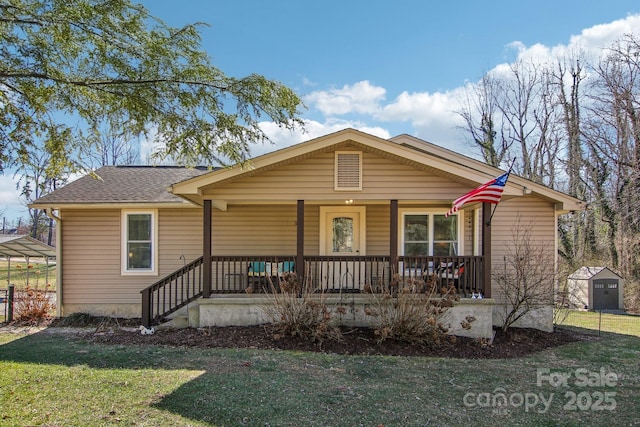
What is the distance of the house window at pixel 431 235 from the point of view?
10.6 meters

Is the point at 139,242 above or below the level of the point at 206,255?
above

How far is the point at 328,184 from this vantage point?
8875mm

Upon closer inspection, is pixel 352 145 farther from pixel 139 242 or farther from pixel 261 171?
pixel 139 242

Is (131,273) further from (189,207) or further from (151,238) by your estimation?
A: (189,207)

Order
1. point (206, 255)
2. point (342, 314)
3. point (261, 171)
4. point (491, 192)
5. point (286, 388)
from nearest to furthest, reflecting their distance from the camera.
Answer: point (286, 388) < point (491, 192) < point (342, 314) < point (261, 171) < point (206, 255)

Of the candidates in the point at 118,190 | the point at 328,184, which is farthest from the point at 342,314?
the point at 118,190

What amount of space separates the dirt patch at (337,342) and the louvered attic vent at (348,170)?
9.35 feet

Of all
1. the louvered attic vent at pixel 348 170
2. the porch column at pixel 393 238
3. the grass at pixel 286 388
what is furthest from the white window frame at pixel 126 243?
the porch column at pixel 393 238

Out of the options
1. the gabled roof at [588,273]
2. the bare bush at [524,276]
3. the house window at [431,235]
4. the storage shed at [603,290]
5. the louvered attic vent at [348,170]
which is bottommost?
the storage shed at [603,290]

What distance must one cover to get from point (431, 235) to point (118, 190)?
7.99 m

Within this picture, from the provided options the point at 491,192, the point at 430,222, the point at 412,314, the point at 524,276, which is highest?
the point at 491,192

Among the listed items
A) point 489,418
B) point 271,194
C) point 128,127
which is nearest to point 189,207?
point 271,194

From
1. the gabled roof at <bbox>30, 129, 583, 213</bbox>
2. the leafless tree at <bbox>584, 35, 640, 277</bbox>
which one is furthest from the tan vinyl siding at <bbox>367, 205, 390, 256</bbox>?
the leafless tree at <bbox>584, 35, 640, 277</bbox>

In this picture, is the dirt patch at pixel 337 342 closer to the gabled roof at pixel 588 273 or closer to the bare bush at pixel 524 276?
the bare bush at pixel 524 276
